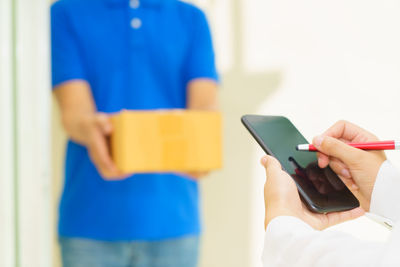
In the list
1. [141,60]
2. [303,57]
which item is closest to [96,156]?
[141,60]

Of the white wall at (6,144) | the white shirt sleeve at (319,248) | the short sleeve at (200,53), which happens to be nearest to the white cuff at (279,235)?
the white shirt sleeve at (319,248)

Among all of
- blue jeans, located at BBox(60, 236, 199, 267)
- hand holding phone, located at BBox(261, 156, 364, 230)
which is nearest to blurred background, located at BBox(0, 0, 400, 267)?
blue jeans, located at BBox(60, 236, 199, 267)

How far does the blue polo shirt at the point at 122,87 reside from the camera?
2.76 ft

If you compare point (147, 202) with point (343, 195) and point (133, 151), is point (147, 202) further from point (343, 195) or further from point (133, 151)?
point (343, 195)

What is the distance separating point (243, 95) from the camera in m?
1.44

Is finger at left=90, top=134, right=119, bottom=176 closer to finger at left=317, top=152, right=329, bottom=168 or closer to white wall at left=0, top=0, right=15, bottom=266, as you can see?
white wall at left=0, top=0, right=15, bottom=266

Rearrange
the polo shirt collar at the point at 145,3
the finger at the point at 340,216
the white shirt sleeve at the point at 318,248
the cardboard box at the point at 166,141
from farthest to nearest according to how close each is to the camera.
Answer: the polo shirt collar at the point at 145,3, the cardboard box at the point at 166,141, the finger at the point at 340,216, the white shirt sleeve at the point at 318,248

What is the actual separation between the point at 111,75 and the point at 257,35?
0.66 m

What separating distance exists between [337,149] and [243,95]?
0.94 meters

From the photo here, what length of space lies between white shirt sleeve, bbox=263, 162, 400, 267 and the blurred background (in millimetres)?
330

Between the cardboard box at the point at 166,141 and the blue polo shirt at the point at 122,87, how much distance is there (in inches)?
2.4

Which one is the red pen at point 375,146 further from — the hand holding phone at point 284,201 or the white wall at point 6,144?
the white wall at point 6,144

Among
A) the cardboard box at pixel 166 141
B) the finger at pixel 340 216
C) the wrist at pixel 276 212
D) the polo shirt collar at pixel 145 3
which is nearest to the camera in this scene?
the wrist at pixel 276 212

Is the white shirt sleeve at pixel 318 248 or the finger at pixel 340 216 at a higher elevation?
the white shirt sleeve at pixel 318 248
